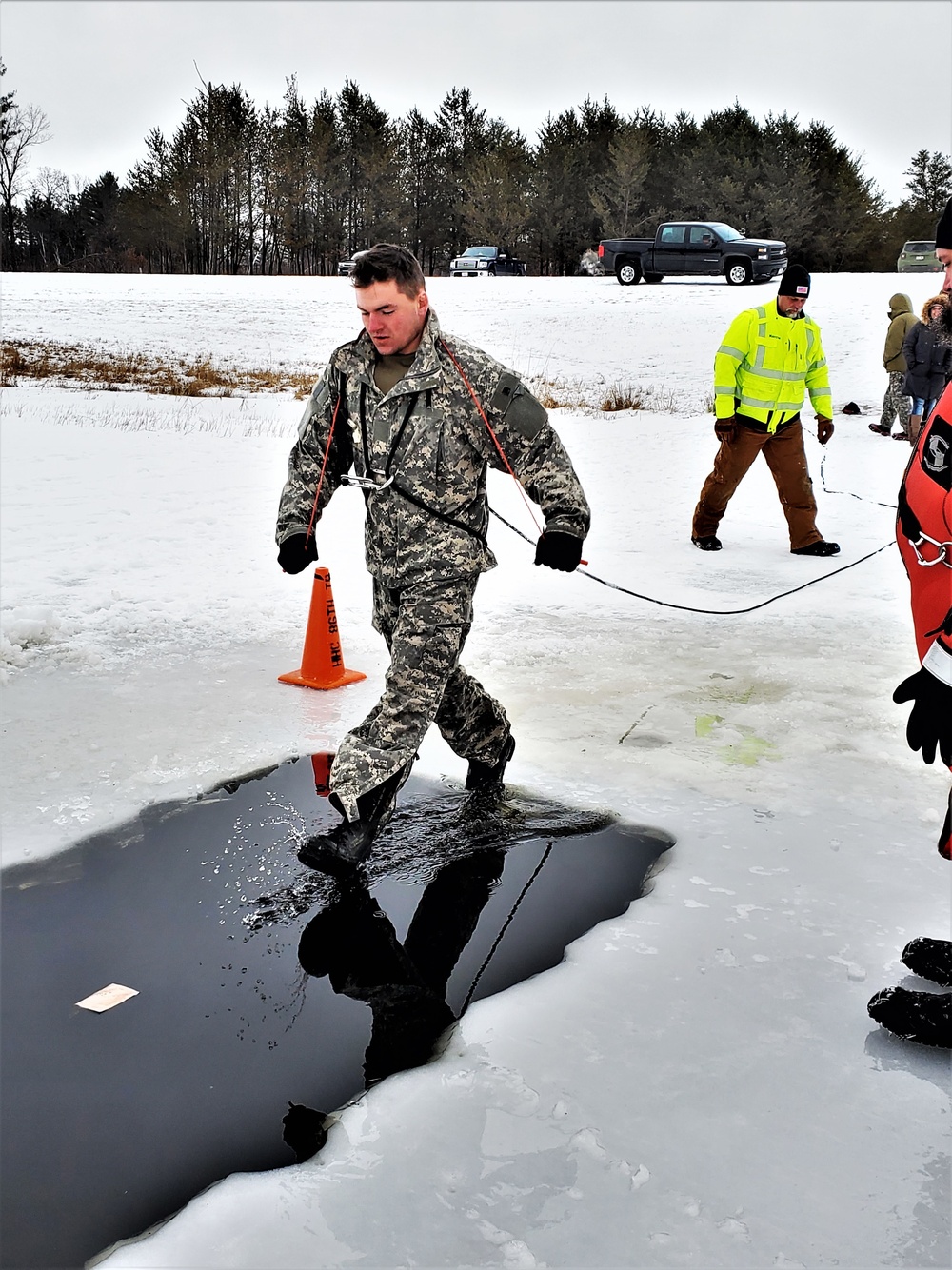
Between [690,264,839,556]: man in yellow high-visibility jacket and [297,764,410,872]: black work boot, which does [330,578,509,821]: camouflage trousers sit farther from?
[690,264,839,556]: man in yellow high-visibility jacket

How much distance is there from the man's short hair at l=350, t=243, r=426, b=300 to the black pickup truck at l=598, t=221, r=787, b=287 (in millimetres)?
27404

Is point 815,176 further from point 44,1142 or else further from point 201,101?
point 44,1142

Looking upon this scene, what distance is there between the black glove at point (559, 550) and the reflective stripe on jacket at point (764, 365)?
4582mm

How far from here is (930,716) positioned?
2441 mm

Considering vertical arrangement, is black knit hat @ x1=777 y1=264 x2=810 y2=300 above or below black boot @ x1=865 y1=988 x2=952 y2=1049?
above

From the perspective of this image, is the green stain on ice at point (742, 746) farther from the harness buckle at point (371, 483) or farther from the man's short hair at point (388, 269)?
the man's short hair at point (388, 269)

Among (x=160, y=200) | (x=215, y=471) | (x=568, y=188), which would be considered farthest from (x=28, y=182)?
(x=215, y=471)

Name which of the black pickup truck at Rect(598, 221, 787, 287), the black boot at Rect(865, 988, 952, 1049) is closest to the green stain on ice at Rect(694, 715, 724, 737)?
the black boot at Rect(865, 988, 952, 1049)

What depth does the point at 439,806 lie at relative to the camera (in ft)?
13.1

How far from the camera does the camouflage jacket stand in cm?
344

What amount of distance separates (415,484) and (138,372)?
66.3 feet

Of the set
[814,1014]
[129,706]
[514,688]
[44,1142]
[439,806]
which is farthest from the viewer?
[514,688]

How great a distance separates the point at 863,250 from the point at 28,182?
1441 inches

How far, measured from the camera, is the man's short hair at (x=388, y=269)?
3.31 m
